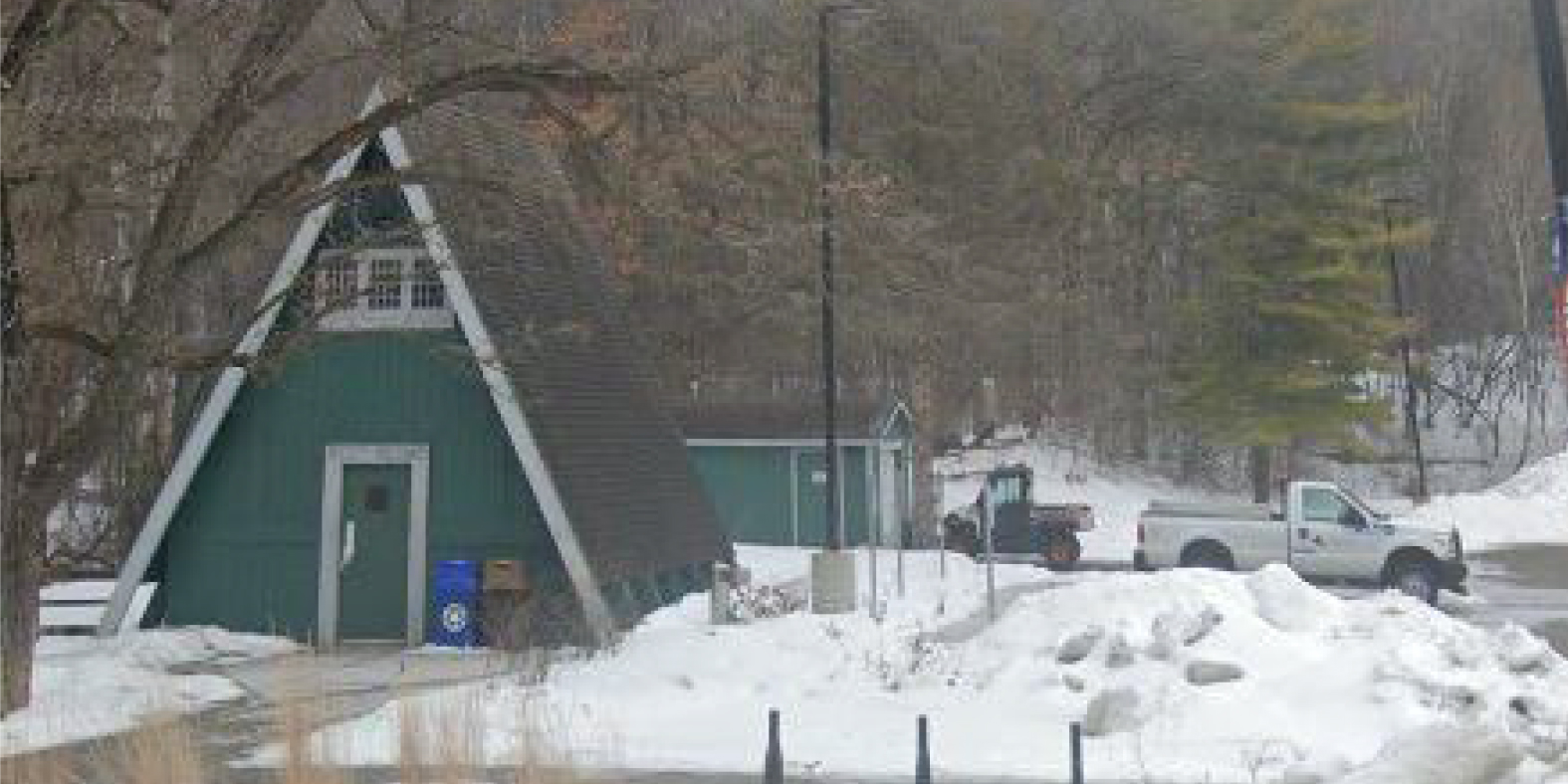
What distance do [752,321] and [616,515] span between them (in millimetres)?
21269

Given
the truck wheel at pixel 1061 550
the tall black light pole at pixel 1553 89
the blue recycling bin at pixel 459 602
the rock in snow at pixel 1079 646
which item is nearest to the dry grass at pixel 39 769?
the rock in snow at pixel 1079 646

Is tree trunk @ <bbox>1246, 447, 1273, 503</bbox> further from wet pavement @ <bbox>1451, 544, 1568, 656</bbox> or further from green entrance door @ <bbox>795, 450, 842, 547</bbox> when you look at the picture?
green entrance door @ <bbox>795, 450, 842, 547</bbox>

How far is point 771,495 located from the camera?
3934 centimetres

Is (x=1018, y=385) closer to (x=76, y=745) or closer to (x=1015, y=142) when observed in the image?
(x=1015, y=142)

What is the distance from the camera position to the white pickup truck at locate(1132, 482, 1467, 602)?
28250 millimetres

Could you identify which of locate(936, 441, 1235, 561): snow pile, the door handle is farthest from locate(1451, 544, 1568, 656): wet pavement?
the door handle

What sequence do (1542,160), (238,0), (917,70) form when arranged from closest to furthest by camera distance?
(238,0)
(917,70)
(1542,160)

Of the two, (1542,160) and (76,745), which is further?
(1542,160)

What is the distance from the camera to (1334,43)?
51.4 metres

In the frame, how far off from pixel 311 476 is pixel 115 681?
4.62 m

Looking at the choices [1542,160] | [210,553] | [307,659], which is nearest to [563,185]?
[210,553]

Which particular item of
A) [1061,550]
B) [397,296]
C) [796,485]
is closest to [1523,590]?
[1061,550]

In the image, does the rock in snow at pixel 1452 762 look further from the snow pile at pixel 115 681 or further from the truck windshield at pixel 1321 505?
the truck windshield at pixel 1321 505

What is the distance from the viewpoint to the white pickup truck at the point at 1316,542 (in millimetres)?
28250
